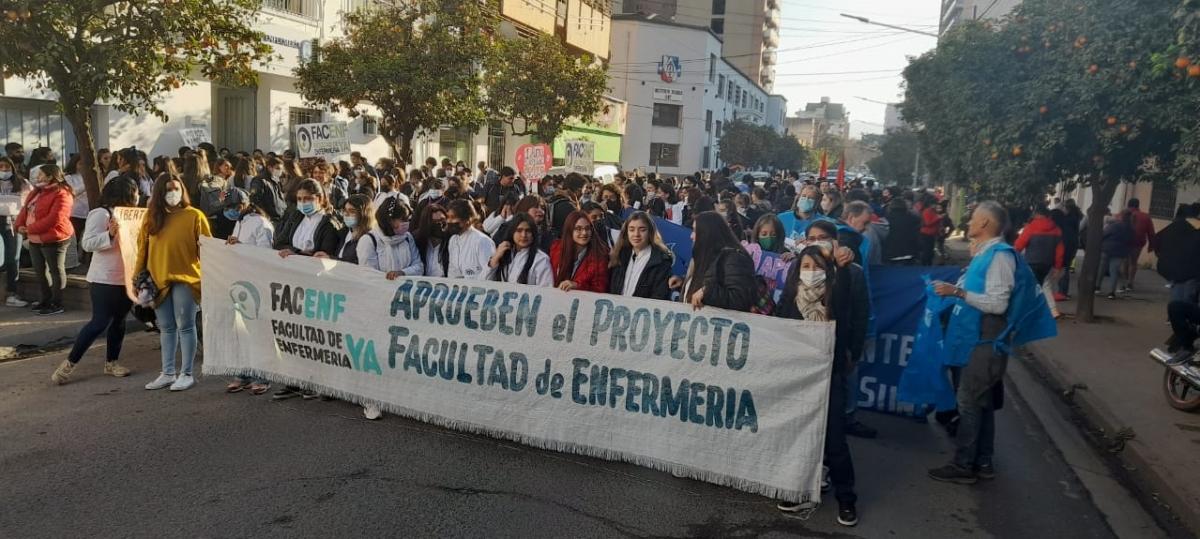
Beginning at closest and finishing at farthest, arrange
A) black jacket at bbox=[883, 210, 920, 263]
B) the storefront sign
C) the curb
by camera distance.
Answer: the curb, black jacket at bbox=[883, 210, 920, 263], the storefront sign

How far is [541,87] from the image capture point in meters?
26.0

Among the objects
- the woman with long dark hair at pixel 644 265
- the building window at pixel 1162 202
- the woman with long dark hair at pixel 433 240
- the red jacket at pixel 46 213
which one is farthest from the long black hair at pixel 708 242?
the building window at pixel 1162 202

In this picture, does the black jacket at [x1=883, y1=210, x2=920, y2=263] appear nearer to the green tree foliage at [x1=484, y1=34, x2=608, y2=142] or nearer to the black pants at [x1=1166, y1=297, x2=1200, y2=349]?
the black pants at [x1=1166, y1=297, x2=1200, y2=349]

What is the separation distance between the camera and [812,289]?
473 cm

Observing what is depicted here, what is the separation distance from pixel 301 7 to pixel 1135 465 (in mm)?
19887

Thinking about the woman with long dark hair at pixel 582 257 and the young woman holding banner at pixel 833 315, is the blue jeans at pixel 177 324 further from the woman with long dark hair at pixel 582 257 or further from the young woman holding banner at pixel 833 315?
the young woman holding banner at pixel 833 315

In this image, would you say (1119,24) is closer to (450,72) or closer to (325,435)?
(325,435)

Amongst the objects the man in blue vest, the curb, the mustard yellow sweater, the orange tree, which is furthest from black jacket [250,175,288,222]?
the orange tree

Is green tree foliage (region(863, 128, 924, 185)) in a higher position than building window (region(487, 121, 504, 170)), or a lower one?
higher

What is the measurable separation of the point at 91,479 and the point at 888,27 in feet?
77.1

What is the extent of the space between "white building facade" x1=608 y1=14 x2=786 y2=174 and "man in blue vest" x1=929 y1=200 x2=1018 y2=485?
5577 centimetres

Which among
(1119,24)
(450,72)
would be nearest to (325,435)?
(1119,24)

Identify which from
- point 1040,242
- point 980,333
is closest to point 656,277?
point 980,333

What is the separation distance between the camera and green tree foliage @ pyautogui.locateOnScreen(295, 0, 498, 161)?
15.9 meters
